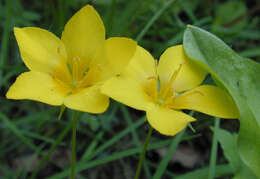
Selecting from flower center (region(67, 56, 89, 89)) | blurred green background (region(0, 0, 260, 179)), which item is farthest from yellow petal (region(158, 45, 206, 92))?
blurred green background (region(0, 0, 260, 179))

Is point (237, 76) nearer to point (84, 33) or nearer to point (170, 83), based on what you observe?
point (170, 83)

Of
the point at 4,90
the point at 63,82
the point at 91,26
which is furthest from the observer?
the point at 4,90

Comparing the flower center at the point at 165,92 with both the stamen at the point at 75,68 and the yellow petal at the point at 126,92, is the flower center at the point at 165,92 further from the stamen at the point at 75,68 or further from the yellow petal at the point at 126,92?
the stamen at the point at 75,68

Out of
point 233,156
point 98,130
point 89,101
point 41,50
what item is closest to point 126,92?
point 89,101

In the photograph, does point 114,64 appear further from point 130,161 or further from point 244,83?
point 130,161

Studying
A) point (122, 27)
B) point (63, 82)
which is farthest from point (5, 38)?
point (63, 82)

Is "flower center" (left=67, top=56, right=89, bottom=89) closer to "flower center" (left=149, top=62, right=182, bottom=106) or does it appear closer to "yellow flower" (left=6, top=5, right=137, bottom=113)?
"yellow flower" (left=6, top=5, right=137, bottom=113)

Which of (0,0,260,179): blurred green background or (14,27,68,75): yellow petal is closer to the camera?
(14,27,68,75): yellow petal
